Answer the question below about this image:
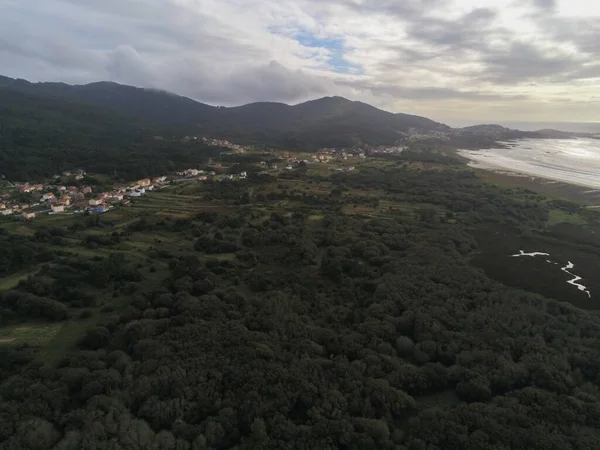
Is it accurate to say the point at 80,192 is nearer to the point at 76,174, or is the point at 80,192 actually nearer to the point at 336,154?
the point at 76,174

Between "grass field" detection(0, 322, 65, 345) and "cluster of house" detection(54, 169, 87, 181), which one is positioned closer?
"grass field" detection(0, 322, 65, 345)

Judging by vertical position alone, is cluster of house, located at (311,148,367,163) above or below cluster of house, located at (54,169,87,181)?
above

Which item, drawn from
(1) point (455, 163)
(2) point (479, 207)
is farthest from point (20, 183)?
(1) point (455, 163)

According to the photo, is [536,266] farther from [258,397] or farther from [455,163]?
[455,163]

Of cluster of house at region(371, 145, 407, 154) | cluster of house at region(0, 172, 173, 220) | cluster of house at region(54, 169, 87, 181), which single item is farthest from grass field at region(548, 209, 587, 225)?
cluster of house at region(54, 169, 87, 181)

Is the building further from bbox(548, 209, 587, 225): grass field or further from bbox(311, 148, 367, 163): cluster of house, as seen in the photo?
bbox(548, 209, 587, 225): grass field

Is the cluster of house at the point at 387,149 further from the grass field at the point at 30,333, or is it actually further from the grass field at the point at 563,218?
the grass field at the point at 30,333
